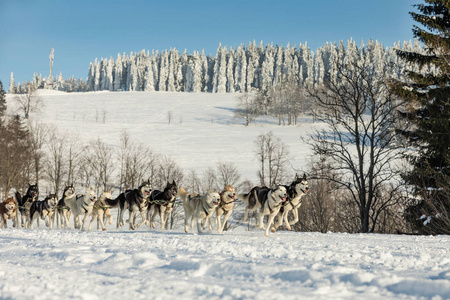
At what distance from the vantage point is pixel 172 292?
375cm

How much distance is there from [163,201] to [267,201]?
13.6 feet

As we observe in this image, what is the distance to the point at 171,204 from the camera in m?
13.9

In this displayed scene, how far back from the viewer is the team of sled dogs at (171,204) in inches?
431

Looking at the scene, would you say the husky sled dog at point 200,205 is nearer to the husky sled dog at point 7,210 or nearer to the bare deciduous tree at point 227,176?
the husky sled dog at point 7,210

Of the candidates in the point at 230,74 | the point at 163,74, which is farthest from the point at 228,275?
the point at 163,74

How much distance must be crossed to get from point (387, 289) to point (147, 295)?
2319 millimetres

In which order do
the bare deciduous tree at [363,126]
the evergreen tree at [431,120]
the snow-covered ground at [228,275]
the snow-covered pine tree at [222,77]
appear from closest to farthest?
the snow-covered ground at [228,275], the evergreen tree at [431,120], the bare deciduous tree at [363,126], the snow-covered pine tree at [222,77]

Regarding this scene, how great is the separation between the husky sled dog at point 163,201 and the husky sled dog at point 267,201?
9.10 feet

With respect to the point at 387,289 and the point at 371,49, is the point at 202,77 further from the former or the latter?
the point at 387,289

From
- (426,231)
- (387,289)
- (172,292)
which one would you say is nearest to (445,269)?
(387,289)

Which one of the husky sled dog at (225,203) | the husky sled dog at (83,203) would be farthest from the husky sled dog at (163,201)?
the husky sled dog at (225,203)

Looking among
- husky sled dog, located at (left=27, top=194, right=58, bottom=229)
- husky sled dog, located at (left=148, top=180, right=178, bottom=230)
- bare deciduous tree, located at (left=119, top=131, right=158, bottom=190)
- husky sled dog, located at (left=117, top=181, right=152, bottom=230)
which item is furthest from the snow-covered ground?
bare deciduous tree, located at (left=119, top=131, right=158, bottom=190)

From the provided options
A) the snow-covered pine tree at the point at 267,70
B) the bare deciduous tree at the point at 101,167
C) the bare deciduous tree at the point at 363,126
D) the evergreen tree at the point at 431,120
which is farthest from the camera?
the snow-covered pine tree at the point at 267,70

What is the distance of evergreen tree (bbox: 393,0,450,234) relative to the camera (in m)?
12.7
